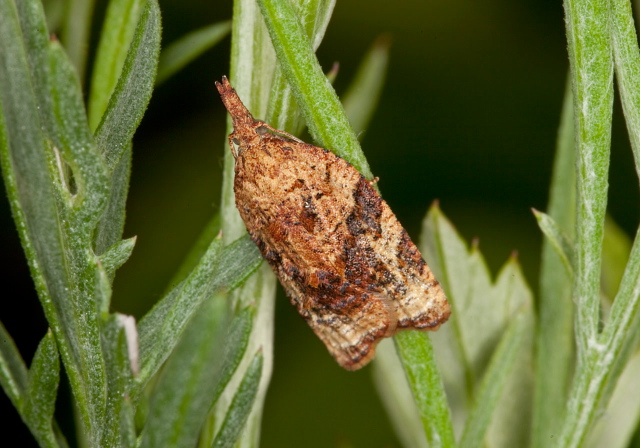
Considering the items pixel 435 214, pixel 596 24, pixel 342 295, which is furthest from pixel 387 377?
pixel 596 24

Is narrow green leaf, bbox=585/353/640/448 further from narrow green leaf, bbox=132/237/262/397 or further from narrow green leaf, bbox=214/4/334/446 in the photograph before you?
narrow green leaf, bbox=132/237/262/397

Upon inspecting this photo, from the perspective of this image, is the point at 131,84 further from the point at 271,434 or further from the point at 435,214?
the point at 271,434

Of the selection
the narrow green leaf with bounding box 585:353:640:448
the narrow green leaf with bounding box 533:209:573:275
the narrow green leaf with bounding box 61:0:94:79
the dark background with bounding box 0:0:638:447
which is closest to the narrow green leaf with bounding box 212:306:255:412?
the narrow green leaf with bounding box 533:209:573:275

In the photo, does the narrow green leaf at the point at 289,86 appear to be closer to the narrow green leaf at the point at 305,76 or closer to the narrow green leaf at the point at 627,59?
the narrow green leaf at the point at 305,76

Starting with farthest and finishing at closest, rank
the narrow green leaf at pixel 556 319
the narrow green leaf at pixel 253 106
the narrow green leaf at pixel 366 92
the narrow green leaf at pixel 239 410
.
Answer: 1. the narrow green leaf at pixel 366 92
2. the narrow green leaf at pixel 556 319
3. the narrow green leaf at pixel 253 106
4. the narrow green leaf at pixel 239 410

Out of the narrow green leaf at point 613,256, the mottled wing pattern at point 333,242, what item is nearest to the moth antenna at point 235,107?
the mottled wing pattern at point 333,242

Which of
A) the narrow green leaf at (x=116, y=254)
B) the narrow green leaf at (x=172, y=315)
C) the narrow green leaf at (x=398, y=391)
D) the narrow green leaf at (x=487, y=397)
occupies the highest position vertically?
the narrow green leaf at (x=116, y=254)
